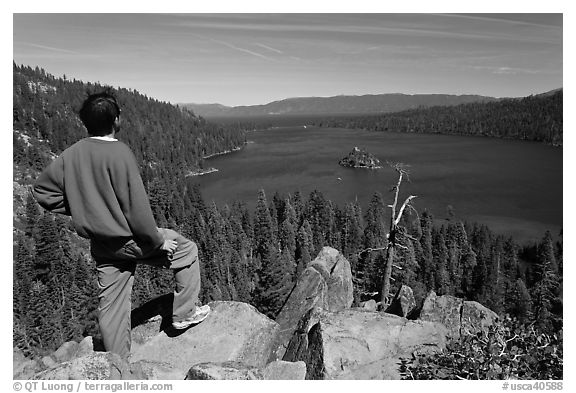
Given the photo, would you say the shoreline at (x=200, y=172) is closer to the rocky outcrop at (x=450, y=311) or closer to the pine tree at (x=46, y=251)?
the pine tree at (x=46, y=251)

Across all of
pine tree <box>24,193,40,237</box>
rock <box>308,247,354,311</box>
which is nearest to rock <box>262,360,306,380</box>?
rock <box>308,247,354,311</box>

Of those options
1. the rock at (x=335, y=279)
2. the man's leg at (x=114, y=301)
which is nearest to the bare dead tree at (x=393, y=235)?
the rock at (x=335, y=279)

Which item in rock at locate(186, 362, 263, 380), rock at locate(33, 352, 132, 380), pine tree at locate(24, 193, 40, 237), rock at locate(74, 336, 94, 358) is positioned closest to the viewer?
rock at locate(33, 352, 132, 380)

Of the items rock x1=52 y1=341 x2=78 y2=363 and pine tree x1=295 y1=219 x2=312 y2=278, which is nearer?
rock x1=52 y1=341 x2=78 y2=363

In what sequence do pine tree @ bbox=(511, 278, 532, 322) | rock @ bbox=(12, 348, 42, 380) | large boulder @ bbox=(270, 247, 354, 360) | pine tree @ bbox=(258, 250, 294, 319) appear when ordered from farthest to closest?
pine tree @ bbox=(511, 278, 532, 322)
pine tree @ bbox=(258, 250, 294, 319)
large boulder @ bbox=(270, 247, 354, 360)
rock @ bbox=(12, 348, 42, 380)

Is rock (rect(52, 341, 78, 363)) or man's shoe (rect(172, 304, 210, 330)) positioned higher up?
man's shoe (rect(172, 304, 210, 330))

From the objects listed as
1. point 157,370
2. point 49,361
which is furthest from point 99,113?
point 49,361

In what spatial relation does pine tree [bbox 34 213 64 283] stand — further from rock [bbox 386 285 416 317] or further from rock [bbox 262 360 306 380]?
rock [bbox 262 360 306 380]

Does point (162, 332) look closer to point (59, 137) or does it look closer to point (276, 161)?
A: point (59, 137)

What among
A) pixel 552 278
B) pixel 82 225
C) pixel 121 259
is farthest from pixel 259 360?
pixel 552 278
